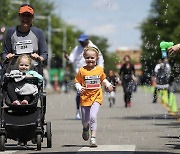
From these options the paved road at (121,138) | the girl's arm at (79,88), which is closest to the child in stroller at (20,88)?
the paved road at (121,138)

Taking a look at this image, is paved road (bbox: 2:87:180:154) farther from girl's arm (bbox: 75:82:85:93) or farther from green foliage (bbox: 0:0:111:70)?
green foliage (bbox: 0:0:111:70)

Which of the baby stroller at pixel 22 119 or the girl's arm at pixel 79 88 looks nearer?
the baby stroller at pixel 22 119

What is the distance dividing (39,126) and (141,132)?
3.74 meters

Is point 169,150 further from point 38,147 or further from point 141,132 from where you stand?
point 141,132

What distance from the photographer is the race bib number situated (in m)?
11.8

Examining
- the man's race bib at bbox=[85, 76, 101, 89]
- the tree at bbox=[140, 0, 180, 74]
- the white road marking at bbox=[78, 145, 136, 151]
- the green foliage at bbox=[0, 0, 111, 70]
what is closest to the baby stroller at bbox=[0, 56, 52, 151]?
the white road marking at bbox=[78, 145, 136, 151]

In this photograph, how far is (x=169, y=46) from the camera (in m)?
11.2

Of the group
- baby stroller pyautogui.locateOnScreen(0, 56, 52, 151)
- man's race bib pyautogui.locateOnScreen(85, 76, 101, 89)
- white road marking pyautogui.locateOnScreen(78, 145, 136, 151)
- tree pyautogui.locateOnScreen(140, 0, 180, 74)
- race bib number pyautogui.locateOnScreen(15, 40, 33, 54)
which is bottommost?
white road marking pyautogui.locateOnScreen(78, 145, 136, 151)

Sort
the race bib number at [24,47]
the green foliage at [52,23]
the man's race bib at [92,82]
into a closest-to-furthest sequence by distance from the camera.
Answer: the race bib number at [24,47]
the man's race bib at [92,82]
the green foliage at [52,23]

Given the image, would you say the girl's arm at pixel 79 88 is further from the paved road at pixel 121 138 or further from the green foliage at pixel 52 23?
the green foliage at pixel 52 23

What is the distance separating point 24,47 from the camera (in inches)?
466

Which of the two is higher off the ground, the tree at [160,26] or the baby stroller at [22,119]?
the tree at [160,26]

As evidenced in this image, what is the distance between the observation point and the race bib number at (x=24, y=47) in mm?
11805

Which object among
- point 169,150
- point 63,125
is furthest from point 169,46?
point 63,125
